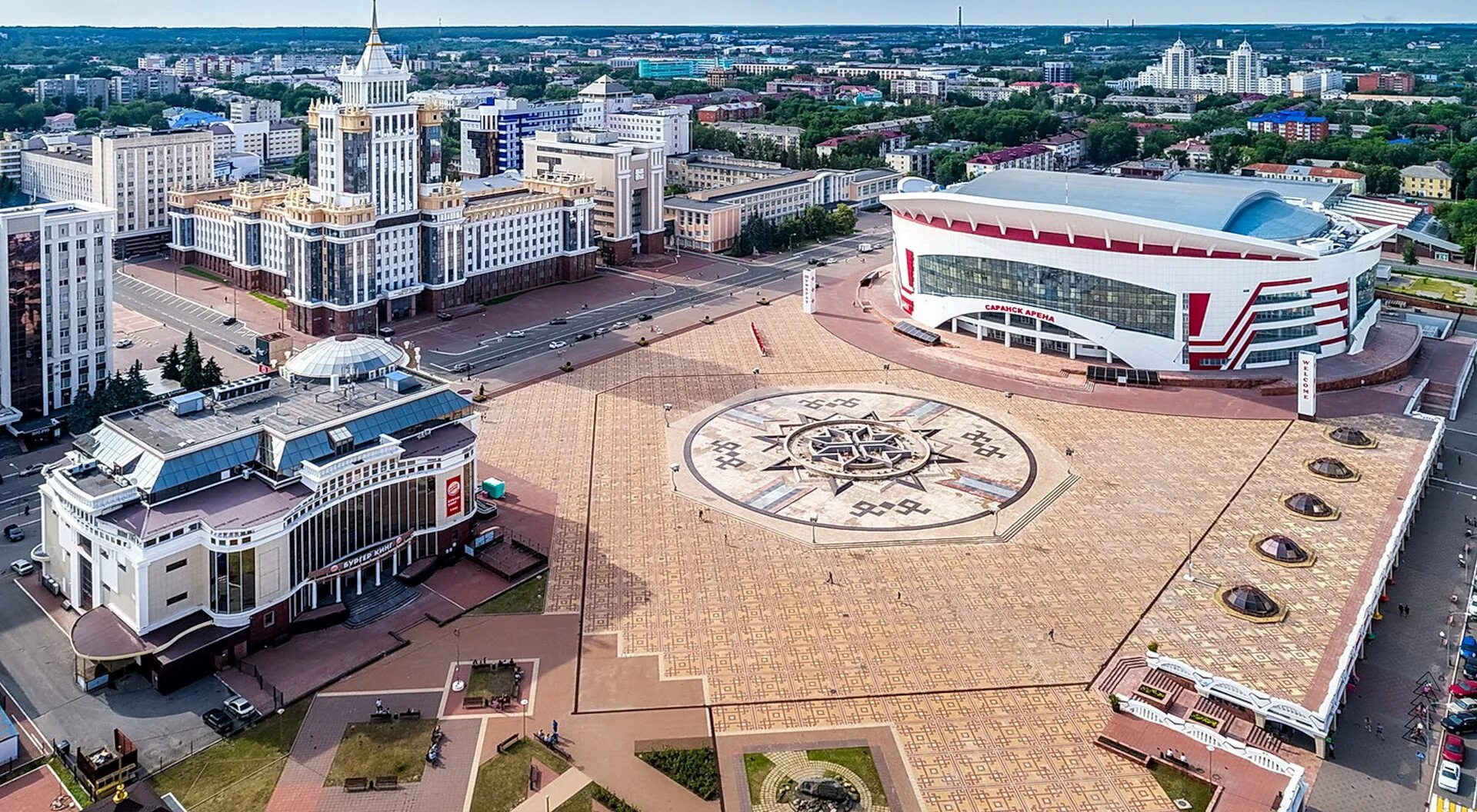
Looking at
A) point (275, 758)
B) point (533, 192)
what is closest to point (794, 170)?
point (533, 192)

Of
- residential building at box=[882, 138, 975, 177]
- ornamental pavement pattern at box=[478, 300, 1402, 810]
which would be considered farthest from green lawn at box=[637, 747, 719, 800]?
residential building at box=[882, 138, 975, 177]

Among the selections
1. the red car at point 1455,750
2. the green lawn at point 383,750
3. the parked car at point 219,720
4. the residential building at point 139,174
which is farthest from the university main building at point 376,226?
the red car at point 1455,750

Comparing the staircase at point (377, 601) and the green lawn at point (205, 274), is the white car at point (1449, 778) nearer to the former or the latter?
the staircase at point (377, 601)

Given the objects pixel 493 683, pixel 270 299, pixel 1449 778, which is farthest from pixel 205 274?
pixel 1449 778

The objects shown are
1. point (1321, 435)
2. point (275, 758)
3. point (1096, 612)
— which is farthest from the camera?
point (1321, 435)

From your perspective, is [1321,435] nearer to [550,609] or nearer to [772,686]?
[772,686]

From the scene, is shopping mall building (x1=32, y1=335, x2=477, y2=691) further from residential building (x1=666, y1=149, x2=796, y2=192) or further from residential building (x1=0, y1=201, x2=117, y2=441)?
residential building (x1=666, y1=149, x2=796, y2=192)
